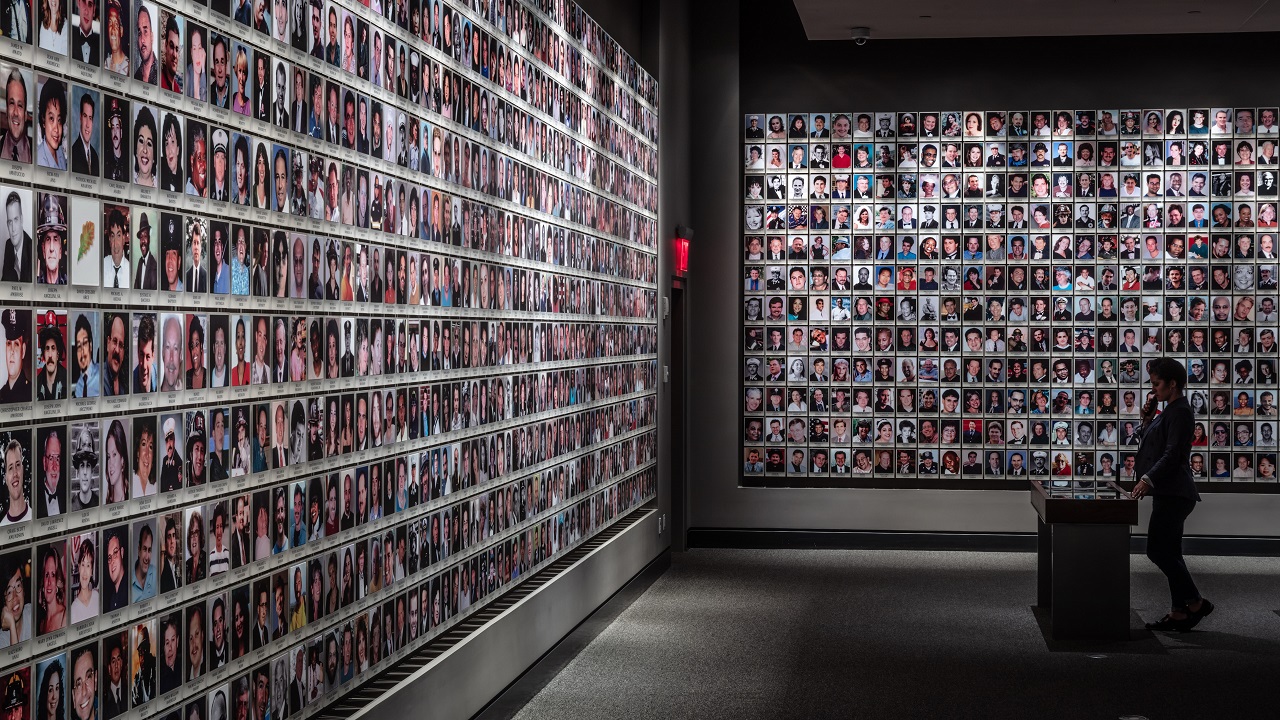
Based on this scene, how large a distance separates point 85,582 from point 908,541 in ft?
31.7

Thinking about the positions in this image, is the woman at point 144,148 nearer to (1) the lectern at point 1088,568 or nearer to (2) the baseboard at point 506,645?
(2) the baseboard at point 506,645

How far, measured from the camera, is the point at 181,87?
11.1 ft

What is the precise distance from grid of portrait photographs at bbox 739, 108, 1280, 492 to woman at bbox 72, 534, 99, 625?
929 centimetres

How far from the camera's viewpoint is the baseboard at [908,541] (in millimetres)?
11484

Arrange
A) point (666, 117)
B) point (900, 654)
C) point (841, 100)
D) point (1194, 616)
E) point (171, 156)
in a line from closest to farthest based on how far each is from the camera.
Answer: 1. point (171, 156)
2. point (900, 654)
3. point (1194, 616)
4. point (666, 117)
5. point (841, 100)

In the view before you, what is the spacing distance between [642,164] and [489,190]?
3.92 meters

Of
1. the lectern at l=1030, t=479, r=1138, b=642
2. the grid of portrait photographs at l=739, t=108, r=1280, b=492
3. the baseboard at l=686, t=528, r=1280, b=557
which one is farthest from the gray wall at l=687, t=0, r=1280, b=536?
the lectern at l=1030, t=479, r=1138, b=642

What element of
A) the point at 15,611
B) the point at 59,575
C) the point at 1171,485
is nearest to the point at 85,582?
the point at 59,575

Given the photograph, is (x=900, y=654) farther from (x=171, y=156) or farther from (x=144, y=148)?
(x=144, y=148)

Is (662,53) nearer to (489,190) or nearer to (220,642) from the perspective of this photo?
(489,190)

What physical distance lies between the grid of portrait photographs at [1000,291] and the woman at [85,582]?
30.5 feet

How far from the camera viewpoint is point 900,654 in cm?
775

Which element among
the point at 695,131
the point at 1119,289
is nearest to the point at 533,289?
the point at 695,131

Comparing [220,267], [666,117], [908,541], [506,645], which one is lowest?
[908,541]
